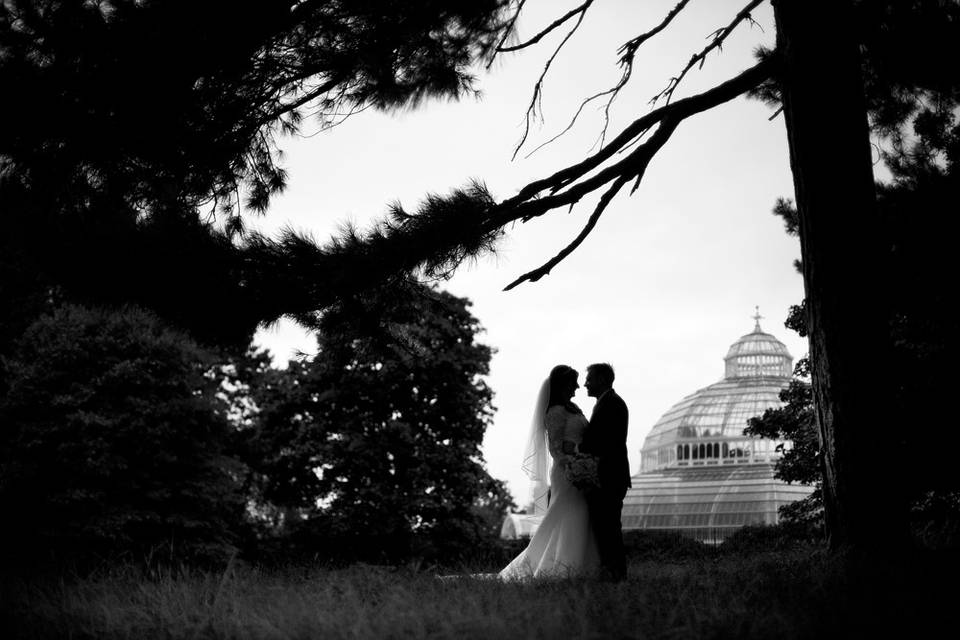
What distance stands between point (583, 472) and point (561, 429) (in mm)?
420

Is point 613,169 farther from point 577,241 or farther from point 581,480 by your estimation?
point 581,480

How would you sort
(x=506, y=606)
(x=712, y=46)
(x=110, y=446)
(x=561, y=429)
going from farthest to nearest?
1. (x=110, y=446)
2. (x=561, y=429)
3. (x=712, y=46)
4. (x=506, y=606)

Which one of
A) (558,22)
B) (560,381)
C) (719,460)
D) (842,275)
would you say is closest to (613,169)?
(558,22)

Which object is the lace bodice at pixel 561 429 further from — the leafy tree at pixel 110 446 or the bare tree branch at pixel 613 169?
the leafy tree at pixel 110 446

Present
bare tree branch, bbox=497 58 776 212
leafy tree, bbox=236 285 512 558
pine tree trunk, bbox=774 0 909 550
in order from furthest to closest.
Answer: leafy tree, bbox=236 285 512 558 < bare tree branch, bbox=497 58 776 212 < pine tree trunk, bbox=774 0 909 550

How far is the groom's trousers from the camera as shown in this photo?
21.9ft

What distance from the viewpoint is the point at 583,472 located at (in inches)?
267

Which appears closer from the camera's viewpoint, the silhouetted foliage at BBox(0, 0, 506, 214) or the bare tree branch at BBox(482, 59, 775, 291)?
the silhouetted foliage at BBox(0, 0, 506, 214)

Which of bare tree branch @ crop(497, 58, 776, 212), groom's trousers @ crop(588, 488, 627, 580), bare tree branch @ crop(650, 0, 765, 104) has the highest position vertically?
bare tree branch @ crop(650, 0, 765, 104)

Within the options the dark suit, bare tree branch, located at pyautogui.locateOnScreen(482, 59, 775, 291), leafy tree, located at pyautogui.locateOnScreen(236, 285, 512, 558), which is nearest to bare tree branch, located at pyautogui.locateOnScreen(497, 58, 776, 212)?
bare tree branch, located at pyautogui.locateOnScreen(482, 59, 775, 291)

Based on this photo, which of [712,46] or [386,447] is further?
[386,447]

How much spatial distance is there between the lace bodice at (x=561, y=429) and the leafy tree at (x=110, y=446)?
13.1 m

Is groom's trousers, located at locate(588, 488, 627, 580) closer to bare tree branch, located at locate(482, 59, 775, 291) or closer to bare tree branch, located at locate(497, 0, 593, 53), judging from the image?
bare tree branch, located at locate(482, 59, 775, 291)

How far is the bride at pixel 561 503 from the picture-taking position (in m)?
6.91
